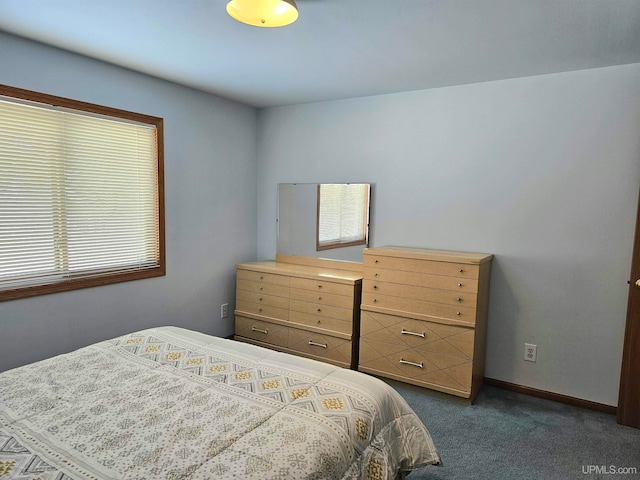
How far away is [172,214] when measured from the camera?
10.8ft

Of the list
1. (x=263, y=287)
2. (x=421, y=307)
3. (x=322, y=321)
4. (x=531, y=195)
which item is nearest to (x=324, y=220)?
(x=263, y=287)

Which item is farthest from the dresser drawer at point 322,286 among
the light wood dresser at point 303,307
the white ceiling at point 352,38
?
the white ceiling at point 352,38

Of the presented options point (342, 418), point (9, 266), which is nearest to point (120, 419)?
point (342, 418)

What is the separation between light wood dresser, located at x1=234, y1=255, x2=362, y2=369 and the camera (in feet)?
10.5

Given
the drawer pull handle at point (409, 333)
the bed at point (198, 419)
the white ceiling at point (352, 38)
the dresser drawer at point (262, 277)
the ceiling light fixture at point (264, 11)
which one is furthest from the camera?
the dresser drawer at point (262, 277)

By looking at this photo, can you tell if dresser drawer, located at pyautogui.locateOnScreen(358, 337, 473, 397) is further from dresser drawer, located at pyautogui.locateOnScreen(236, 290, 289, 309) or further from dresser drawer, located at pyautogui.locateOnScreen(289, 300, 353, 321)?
dresser drawer, located at pyautogui.locateOnScreen(236, 290, 289, 309)

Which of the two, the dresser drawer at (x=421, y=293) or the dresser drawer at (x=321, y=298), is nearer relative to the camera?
the dresser drawer at (x=421, y=293)

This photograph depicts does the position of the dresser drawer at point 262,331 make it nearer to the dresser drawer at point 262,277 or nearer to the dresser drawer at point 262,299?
the dresser drawer at point 262,299

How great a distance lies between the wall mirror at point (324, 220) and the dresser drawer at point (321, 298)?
46 cm

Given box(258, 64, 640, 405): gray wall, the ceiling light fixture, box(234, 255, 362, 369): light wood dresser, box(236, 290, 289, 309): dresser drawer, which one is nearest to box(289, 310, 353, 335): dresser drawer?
box(234, 255, 362, 369): light wood dresser

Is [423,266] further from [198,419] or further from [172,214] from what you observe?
[172,214]

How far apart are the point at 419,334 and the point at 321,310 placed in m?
0.83

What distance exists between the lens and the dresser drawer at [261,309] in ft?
11.5

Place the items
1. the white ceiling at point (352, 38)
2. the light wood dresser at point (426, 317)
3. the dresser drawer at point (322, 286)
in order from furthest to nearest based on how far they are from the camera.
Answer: the dresser drawer at point (322, 286) < the light wood dresser at point (426, 317) < the white ceiling at point (352, 38)
